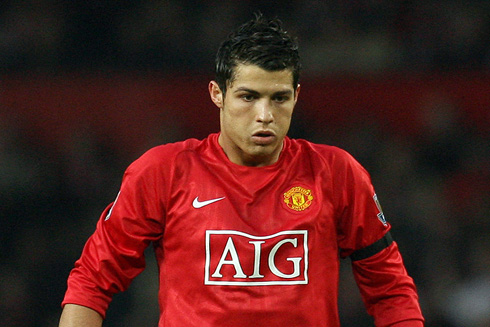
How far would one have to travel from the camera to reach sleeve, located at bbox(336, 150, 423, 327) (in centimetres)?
246

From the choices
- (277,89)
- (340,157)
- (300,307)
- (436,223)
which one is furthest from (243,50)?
(436,223)

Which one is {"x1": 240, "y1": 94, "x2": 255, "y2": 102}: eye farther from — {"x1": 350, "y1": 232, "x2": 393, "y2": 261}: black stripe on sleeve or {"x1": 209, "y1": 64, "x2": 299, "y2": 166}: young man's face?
{"x1": 350, "y1": 232, "x2": 393, "y2": 261}: black stripe on sleeve

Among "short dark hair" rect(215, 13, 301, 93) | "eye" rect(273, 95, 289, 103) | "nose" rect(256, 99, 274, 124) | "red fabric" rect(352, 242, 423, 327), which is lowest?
"red fabric" rect(352, 242, 423, 327)

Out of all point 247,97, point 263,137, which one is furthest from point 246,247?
point 247,97

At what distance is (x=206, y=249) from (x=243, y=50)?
64cm

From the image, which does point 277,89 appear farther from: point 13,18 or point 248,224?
point 13,18

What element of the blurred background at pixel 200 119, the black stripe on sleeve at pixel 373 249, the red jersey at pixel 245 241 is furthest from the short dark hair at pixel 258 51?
the blurred background at pixel 200 119

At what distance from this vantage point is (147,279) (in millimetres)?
5352

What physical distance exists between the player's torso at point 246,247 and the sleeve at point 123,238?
0.19 ft

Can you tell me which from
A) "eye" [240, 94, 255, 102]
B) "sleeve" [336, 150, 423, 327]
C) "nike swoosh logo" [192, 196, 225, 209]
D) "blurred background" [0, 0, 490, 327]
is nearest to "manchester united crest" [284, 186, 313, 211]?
"sleeve" [336, 150, 423, 327]

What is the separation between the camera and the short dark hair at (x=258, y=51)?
237cm

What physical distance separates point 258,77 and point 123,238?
67 centimetres

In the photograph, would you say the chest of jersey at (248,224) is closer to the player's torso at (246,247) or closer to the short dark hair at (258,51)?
the player's torso at (246,247)

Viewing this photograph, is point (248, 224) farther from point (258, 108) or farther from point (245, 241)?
point (258, 108)
